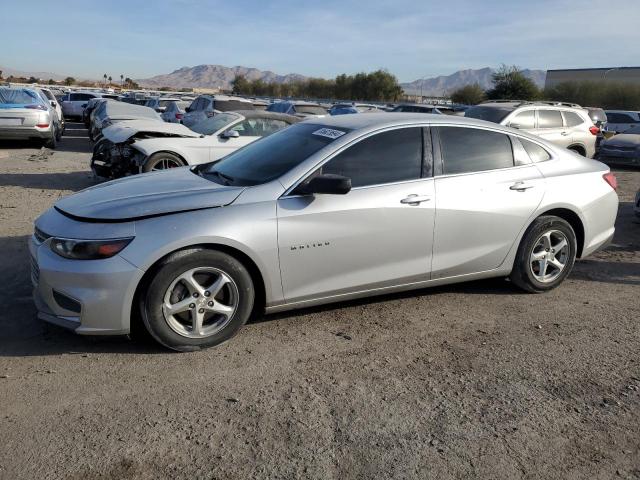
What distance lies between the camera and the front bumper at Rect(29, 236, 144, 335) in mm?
3617

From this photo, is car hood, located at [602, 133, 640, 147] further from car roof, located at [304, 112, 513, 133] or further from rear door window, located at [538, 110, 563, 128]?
car roof, located at [304, 112, 513, 133]

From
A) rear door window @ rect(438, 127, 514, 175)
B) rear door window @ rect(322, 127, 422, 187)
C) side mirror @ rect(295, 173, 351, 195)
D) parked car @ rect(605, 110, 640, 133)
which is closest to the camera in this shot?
side mirror @ rect(295, 173, 351, 195)

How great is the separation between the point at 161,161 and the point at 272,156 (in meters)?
4.76

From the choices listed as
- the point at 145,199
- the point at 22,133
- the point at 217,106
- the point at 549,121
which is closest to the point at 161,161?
the point at 145,199

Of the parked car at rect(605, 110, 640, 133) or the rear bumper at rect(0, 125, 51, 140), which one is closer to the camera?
the rear bumper at rect(0, 125, 51, 140)

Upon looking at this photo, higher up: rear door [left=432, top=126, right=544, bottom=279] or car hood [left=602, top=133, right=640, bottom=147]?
rear door [left=432, top=126, right=544, bottom=279]

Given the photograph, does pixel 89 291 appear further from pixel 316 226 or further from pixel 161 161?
pixel 161 161

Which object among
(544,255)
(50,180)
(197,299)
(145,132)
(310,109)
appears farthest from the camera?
(310,109)

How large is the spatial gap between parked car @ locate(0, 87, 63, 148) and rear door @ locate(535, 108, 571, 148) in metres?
12.4

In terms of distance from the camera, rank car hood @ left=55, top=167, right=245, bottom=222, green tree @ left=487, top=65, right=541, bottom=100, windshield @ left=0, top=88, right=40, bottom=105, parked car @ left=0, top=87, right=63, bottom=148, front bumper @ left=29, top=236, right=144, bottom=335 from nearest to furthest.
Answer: front bumper @ left=29, top=236, right=144, bottom=335, car hood @ left=55, top=167, right=245, bottom=222, parked car @ left=0, top=87, right=63, bottom=148, windshield @ left=0, top=88, right=40, bottom=105, green tree @ left=487, top=65, right=541, bottom=100

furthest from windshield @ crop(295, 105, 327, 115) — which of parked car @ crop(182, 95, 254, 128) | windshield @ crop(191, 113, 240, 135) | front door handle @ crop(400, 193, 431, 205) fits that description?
front door handle @ crop(400, 193, 431, 205)

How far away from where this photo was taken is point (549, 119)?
13.4 metres

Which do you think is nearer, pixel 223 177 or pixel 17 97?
pixel 223 177

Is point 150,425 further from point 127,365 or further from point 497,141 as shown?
point 497,141
